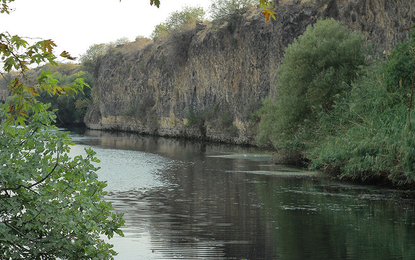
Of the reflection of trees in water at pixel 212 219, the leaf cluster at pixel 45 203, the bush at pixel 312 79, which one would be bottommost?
the reflection of trees in water at pixel 212 219

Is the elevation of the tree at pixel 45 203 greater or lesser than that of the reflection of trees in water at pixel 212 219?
greater

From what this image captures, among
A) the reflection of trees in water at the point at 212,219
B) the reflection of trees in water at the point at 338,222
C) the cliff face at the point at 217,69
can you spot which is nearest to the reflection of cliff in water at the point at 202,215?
the reflection of trees in water at the point at 212,219

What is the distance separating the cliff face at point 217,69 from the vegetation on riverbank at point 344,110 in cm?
384

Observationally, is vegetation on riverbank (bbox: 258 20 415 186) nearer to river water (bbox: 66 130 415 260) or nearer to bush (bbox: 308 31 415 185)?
bush (bbox: 308 31 415 185)

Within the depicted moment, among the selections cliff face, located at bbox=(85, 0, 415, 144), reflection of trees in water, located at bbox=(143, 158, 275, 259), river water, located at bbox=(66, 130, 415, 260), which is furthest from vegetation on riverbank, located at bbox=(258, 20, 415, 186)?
reflection of trees in water, located at bbox=(143, 158, 275, 259)

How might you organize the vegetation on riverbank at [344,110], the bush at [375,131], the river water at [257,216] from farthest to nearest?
the vegetation on riverbank at [344,110] → the bush at [375,131] → the river water at [257,216]

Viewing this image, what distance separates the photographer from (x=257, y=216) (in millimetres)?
15109

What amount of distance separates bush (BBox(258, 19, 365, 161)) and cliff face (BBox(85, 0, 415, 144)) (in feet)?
10.1

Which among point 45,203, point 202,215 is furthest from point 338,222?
point 45,203

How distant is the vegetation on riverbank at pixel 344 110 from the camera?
19.9 m

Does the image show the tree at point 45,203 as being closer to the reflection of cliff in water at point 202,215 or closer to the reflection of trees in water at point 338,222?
the reflection of cliff in water at point 202,215

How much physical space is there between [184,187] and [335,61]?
11184 mm

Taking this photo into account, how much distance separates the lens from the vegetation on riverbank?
19859 mm

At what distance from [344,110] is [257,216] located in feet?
39.9
